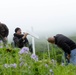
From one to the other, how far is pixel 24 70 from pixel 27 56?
29 cm

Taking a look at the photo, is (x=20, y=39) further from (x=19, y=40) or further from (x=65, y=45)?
(x=65, y=45)

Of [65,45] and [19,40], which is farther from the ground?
[19,40]

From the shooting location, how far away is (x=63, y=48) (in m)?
7.55

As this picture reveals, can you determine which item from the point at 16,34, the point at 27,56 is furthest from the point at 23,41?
the point at 27,56

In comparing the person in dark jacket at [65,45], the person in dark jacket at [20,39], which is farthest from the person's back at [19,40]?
the person in dark jacket at [65,45]

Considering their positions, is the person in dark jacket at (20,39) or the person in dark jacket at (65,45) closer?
the person in dark jacket at (20,39)

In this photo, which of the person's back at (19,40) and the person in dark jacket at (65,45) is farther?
the person in dark jacket at (65,45)

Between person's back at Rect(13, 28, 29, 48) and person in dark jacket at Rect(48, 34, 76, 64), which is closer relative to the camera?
person's back at Rect(13, 28, 29, 48)

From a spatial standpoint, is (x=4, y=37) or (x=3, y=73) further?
(x=4, y=37)

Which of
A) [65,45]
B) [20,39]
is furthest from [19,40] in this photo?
[65,45]

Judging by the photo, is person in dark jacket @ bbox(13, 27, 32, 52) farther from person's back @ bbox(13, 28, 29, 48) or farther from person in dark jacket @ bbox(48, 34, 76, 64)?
person in dark jacket @ bbox(48, 34, 76, 64)

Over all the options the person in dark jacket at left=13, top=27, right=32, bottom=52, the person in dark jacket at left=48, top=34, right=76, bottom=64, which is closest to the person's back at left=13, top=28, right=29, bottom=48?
the person in dark jacket at left=13, top=27, right=32, bottom=52

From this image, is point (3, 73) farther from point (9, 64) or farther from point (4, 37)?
point (4, 37)

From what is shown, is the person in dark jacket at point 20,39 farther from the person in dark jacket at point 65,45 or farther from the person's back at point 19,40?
the person in dark jacket at point 65,45
